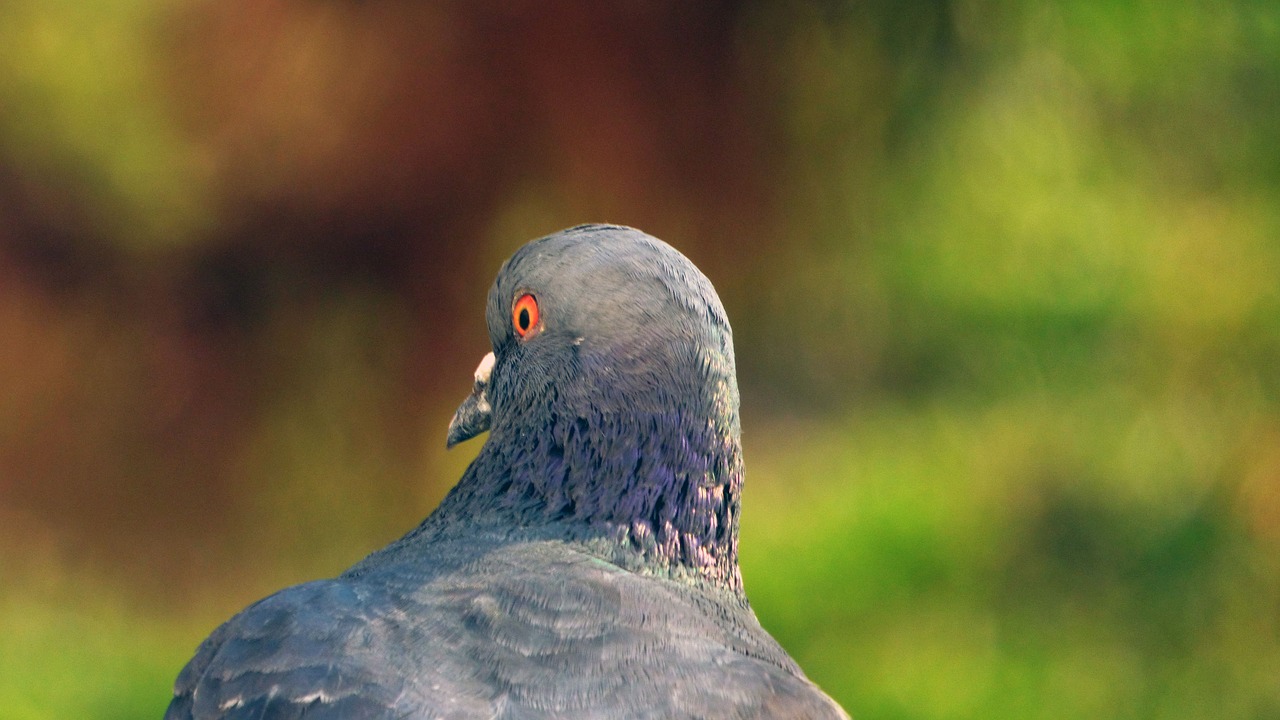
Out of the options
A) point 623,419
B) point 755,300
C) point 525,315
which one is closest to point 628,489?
point 623,419

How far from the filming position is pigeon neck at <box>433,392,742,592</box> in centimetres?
195

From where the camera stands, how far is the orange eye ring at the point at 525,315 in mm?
2148

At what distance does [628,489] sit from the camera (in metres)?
1.97

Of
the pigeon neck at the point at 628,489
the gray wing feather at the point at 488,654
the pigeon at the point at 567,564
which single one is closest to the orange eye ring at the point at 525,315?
→ the pigeon at the point at 567,564

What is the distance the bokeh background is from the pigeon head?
2.24 metres

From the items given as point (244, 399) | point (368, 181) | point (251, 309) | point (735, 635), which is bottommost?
point (735, 635)

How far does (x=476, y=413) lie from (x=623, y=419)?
346 mm

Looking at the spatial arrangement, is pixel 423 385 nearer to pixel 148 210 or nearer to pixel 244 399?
pixel 244 399

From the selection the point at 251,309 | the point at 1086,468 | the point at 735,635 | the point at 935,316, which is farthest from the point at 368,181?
the point at 735,635

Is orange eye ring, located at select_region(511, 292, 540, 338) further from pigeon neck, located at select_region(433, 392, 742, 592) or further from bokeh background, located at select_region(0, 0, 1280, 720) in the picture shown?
bokeh background, located at select_region(0, 0, 1280, 720)

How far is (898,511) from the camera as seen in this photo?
14.2 feet

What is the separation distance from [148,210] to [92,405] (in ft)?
2.49

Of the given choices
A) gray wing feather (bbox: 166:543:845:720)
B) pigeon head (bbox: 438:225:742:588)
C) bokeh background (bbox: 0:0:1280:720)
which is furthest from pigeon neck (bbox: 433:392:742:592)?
bokeh background (bbox: 0:0:1280:720)

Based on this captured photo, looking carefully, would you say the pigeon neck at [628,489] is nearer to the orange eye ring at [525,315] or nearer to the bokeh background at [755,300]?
the orange eye ring at [525,315]
